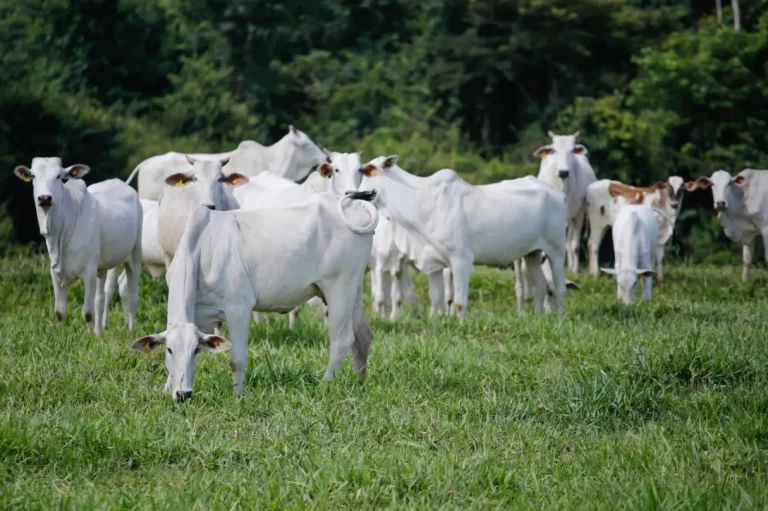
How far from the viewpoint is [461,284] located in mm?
12938

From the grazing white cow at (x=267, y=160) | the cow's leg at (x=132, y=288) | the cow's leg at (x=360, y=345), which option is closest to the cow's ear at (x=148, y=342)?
the cow's leg at (x=360, y=345)

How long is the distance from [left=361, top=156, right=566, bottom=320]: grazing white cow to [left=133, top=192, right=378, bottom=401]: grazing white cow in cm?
442

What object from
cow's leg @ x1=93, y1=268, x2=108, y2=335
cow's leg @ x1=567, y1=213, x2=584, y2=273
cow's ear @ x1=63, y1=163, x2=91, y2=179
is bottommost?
cow's leg @ x1=567, y1=213, x2=584, y2=273

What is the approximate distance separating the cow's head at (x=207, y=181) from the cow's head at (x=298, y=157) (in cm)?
822

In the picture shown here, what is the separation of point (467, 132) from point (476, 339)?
20585 mm

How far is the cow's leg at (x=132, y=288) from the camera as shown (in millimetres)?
11578

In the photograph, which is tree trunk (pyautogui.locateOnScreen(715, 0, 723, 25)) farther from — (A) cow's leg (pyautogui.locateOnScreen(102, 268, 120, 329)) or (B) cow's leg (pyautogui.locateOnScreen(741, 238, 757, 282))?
(A) cow's leg (pyautogui.locateOnScreen(102, 268, 120, 329))

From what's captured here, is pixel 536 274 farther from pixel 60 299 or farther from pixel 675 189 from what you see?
pixel 60 299

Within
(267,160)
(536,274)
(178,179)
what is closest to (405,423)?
(178,179)

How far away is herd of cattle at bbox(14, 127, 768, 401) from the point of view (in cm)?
820

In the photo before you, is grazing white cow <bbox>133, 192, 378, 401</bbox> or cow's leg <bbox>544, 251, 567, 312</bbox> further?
cow's leg <bbox>544, 251, 567, 312</bbox>

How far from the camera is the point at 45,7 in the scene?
26.1m

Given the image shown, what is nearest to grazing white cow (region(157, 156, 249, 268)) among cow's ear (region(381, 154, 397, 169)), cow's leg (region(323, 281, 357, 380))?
cow's leg (region(323, 281, 357, 380))

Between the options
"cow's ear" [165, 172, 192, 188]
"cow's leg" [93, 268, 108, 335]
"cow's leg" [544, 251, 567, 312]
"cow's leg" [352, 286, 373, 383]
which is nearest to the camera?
"cow's leg" [352, 286, 373, 383]
